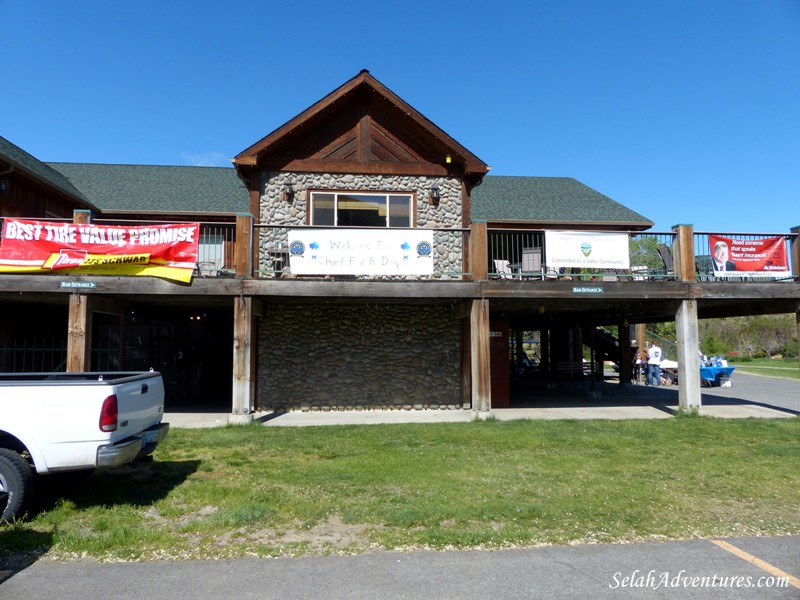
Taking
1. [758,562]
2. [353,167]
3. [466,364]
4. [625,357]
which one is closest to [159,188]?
[353,167]

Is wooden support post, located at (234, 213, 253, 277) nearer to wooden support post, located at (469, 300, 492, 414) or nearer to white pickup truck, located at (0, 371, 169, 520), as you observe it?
wooden support post, located at (469, 300, 492, 414)

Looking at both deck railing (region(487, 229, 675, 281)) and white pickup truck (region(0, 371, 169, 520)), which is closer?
white pickup truck (region(0, 371, 169, 520))

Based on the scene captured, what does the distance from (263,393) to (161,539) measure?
894cm

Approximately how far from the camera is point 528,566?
432cm

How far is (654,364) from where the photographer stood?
68.7ft

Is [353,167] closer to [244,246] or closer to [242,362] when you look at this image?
[244,246]

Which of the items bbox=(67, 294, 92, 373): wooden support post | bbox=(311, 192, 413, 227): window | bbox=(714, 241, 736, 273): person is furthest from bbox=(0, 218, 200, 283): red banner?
bbox=(714, 241, 736, 273): person

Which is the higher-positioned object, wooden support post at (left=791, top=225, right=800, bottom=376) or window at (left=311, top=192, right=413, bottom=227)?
window at (left=311, top=192, right=413, bottom=227)

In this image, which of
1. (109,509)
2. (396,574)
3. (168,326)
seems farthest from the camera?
(168,326)

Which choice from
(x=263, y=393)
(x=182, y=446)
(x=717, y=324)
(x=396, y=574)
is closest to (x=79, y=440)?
(x=396, y=574)

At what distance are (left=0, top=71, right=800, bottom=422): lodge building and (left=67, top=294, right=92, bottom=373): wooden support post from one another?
0.04m

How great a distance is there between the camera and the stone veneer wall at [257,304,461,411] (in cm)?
1381

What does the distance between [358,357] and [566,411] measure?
5040mm

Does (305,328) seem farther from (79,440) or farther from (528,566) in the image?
(528,566)
